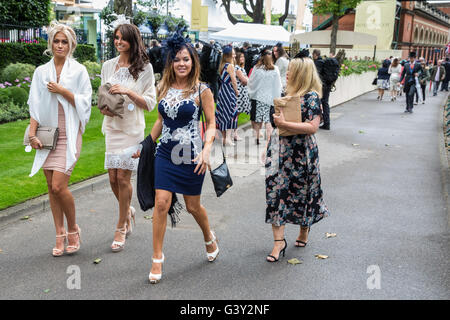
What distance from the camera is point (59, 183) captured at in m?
4.45

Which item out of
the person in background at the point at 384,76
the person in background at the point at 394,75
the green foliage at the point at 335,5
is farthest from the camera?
the green foliage at the point at 335,5

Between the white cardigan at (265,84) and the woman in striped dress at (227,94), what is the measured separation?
0.57m

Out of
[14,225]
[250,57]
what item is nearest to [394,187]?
[14,225]

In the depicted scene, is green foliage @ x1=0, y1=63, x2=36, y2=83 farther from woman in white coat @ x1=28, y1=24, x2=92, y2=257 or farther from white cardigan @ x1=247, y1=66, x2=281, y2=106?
woman in white coat @ x1=28, y1=24, x2=92, y2=257

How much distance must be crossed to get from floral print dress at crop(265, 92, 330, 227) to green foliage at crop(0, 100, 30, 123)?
8.57 m

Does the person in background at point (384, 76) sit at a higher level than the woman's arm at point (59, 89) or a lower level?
lower

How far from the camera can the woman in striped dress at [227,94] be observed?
32.2 feet

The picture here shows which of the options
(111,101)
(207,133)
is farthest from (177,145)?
(111,101)

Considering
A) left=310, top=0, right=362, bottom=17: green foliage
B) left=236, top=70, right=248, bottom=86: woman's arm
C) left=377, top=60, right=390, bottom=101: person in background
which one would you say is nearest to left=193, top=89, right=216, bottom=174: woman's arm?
left=236, top=70, right=248, bottom=86: woman's arm

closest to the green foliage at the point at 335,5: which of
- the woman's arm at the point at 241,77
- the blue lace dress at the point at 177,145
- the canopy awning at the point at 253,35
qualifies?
the canopy awning at the point at 253,35

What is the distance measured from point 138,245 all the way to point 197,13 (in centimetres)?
1519

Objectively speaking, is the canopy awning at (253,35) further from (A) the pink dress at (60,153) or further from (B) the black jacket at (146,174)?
(B) the black jacket at (146,174)

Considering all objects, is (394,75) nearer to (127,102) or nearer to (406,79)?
(406,79)

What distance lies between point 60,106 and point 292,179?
2.36 m
